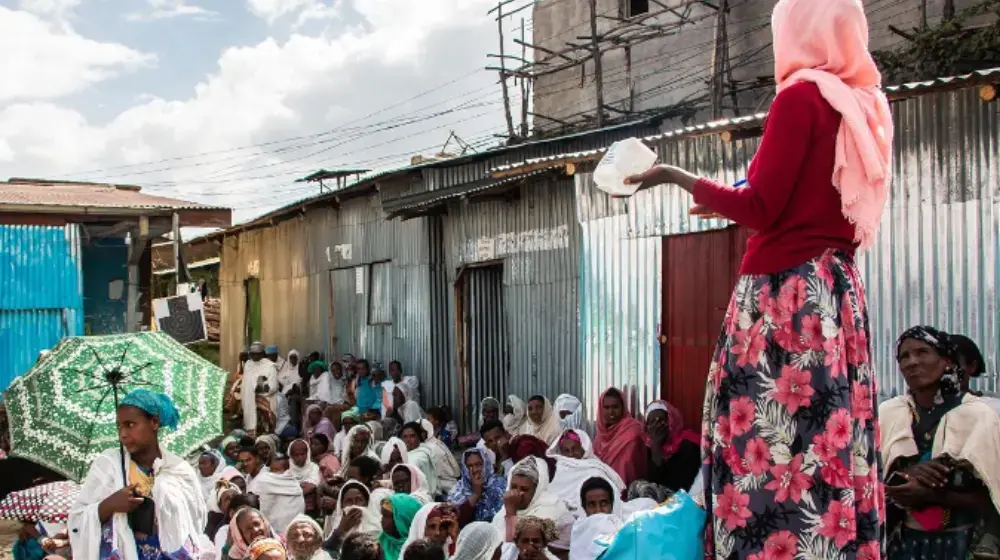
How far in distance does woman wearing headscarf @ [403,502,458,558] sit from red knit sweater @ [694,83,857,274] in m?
3.65

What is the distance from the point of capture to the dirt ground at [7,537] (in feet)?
27.9

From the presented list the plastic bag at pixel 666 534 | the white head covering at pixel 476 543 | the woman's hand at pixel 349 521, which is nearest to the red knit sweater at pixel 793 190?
the plastic bag at pixel 666 534

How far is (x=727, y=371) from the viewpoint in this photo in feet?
8.36

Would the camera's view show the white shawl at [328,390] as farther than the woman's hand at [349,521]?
Yes

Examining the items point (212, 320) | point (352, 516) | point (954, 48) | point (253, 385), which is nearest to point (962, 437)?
point (352, 516)

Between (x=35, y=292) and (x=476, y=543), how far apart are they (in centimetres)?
981

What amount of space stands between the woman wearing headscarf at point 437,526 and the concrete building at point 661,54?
8.60 metres

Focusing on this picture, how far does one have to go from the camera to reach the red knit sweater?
240cm

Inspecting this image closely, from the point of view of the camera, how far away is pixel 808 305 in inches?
95.8

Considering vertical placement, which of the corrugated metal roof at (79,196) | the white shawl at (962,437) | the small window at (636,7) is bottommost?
the white shawl at (962,437)

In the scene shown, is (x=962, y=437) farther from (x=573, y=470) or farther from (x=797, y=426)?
(x=573, y=470)

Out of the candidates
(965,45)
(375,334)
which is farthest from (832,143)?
(375,334)

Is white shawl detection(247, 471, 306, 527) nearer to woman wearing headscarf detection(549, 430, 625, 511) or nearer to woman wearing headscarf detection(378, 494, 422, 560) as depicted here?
woman wearing headscarf detection(378, 494, 422, 560)

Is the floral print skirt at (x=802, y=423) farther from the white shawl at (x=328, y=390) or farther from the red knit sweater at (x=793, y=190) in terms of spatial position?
the white shawl at (x=328, y=390)
